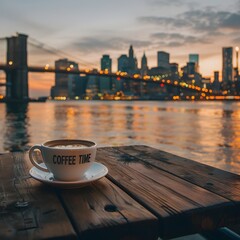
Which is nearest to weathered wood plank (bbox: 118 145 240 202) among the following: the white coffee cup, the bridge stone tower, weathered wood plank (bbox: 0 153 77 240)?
the white coffee cup

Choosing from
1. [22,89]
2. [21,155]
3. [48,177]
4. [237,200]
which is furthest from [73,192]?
[22,89]

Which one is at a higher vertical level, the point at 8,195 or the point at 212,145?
the point at 8,195

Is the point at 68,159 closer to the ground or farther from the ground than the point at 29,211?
farther from the ground

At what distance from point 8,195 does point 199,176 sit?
2.52ft

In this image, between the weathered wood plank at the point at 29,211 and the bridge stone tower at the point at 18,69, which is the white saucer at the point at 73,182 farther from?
the bridge stone tower at the point at 18,69

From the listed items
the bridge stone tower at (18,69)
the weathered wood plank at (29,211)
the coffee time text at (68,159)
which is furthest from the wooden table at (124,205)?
the bridge stone tower at (18,69)

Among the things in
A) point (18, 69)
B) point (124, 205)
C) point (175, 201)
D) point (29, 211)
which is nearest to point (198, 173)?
point (175, 201)

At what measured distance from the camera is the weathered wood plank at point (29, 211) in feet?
2.63

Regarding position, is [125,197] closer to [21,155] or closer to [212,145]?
[21,155]

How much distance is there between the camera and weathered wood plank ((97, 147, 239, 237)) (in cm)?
94

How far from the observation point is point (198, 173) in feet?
4.65

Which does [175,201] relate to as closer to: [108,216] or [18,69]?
[108,216]

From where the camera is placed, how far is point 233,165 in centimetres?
704

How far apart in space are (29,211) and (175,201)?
454 millimetres
